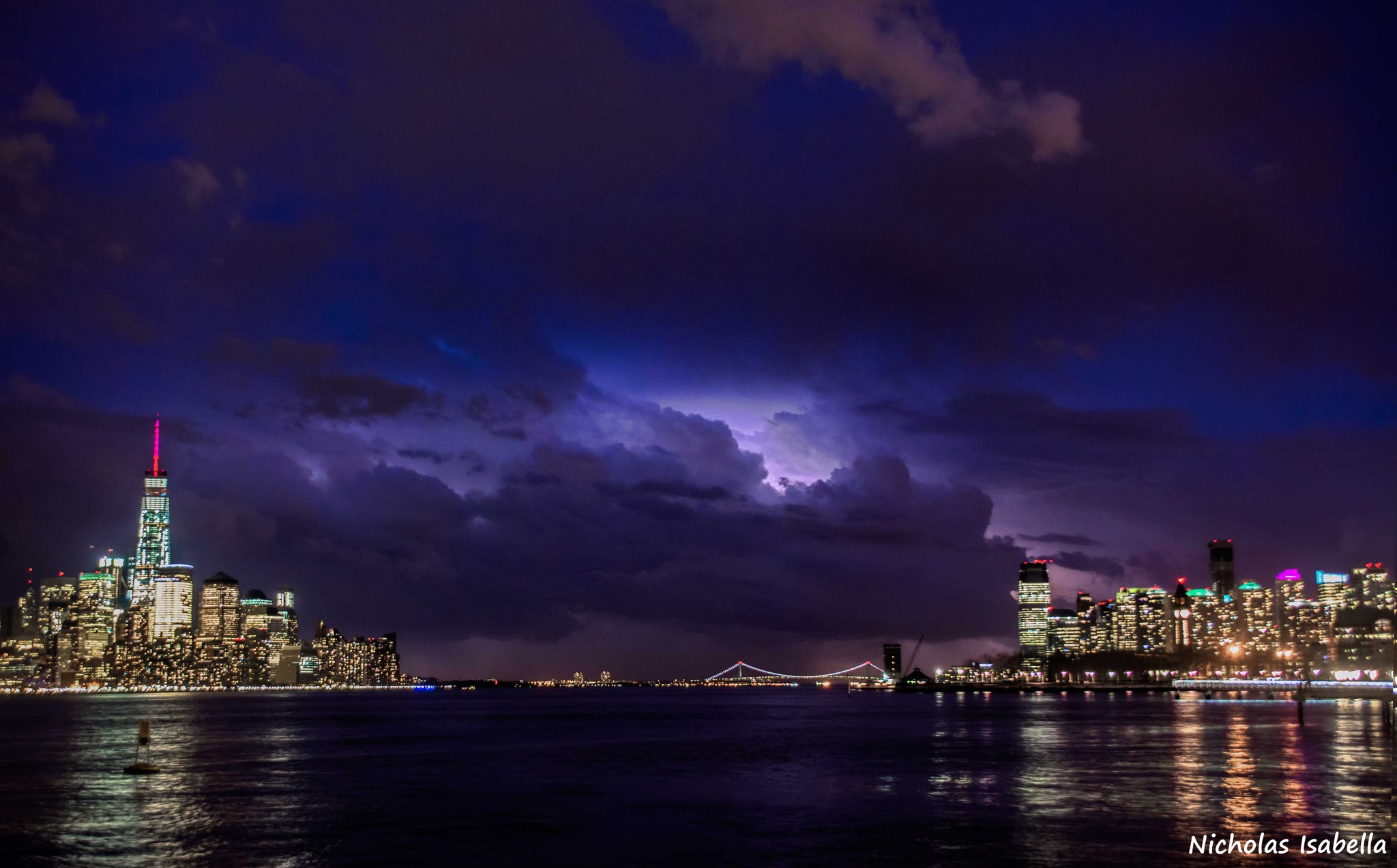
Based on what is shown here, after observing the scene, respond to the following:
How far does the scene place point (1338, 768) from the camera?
6925cm

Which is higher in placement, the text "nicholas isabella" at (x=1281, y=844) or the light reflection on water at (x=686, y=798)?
the text "nicholas isabella" at (x=1281, y=844)

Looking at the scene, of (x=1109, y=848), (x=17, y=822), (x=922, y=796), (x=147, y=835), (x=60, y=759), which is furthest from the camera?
(x=60, y=759)

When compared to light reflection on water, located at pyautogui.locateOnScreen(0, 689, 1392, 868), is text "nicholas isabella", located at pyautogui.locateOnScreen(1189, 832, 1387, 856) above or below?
above

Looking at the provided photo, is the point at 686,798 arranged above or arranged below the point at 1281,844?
below

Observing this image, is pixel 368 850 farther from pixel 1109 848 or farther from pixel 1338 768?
pixel 1338 768

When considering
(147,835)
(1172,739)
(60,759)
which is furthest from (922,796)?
(60,759)

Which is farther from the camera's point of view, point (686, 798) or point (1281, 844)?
point (686, 798)

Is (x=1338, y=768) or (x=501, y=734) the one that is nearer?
(x=1338, y=768)

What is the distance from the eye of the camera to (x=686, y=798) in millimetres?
58125

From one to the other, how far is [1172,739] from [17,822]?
93521 millimetres

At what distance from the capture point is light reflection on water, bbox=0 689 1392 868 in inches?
1633

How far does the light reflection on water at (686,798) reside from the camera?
136 feet

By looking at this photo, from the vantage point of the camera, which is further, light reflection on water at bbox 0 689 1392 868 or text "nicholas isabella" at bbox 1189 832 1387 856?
light reflection on water at bbox 0 689 1392 868

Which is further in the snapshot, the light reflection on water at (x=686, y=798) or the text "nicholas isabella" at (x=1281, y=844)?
the light reflection on water at (x=686, y=798)
